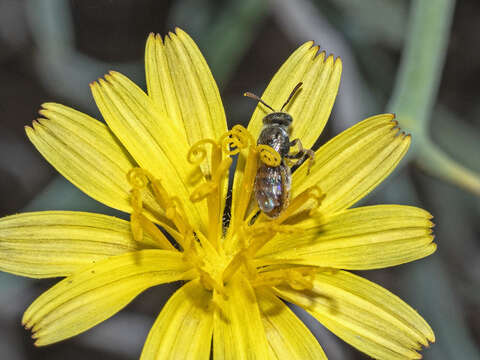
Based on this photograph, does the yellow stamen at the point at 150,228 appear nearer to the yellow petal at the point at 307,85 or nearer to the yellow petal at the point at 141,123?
the yellow petal at the point at 141,123

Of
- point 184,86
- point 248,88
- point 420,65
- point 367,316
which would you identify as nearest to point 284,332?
point 367,316

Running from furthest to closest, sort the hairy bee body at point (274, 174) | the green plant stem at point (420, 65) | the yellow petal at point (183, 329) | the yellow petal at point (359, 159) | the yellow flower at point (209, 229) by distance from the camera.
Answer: the green plant stem at point (420, 65)
the yellow petal at point (359, 159)
the hairy bee body at point (274, 174)
the yellow flower at point (209, 229)
the yellow petal at point (183, 329)

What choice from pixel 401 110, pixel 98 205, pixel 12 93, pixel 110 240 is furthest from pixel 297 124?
pixel 12 93

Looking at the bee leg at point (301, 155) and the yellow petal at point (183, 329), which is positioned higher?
the bee leg at point (301, 155)

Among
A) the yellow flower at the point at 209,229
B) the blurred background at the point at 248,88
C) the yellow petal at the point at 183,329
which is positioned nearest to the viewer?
the yellow petal at the point at 183,329

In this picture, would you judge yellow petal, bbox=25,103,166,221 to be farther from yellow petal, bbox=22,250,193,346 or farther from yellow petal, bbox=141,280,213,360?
yellow petal, bbox=141,280,213,360

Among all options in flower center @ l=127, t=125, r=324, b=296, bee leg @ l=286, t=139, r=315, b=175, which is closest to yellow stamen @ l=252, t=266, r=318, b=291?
flower center @ l=127, t=125, r=324, b=296

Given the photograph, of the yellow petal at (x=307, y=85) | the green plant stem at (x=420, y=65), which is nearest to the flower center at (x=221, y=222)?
the yellow petal at (x=307, y=85)

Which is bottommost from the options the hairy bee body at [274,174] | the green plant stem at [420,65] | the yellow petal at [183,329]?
the yellow petal at [183,329]
